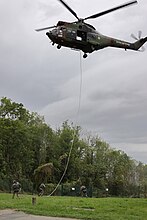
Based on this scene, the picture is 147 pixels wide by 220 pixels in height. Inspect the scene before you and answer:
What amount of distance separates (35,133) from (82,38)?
48091 millimetres

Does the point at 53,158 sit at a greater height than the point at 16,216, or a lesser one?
greater

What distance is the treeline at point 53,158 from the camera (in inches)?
2249

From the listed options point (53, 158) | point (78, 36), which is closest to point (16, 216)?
point (78, 36)

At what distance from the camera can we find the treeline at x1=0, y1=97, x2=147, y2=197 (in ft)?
187

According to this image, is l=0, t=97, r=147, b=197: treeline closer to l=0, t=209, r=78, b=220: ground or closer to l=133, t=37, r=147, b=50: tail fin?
l=0, t=209, r=78, b=220: ground

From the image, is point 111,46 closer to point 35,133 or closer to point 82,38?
point 82,38

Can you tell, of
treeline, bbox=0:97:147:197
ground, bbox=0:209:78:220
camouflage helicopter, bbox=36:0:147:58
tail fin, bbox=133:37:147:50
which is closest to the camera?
camouflage helicopter, bbox=36:0:147:58

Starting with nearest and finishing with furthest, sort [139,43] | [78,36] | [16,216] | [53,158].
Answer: [78,36] → [16,216] → [139,43] → [53,158]

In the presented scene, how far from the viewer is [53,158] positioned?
65250 millimetres

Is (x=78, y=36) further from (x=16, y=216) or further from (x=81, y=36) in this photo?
(x=16, y=216)

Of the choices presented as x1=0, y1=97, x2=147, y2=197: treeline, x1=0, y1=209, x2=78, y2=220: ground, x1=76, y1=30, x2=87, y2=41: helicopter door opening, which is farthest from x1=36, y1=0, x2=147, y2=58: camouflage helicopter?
x1=0, y1=97, x2=147, y2=197: treeline

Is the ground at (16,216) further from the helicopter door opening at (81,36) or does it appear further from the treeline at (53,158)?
the treeline at (53,158)

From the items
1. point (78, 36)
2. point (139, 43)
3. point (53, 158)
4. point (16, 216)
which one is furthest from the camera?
point (53, 158)

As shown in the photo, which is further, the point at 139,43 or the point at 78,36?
the point at 139,43
